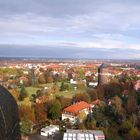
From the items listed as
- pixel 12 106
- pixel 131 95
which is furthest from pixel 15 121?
pixel 131 95

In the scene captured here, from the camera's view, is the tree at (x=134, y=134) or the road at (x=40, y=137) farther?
the road at (x=40, y=137)

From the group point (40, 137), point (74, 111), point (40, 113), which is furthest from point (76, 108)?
point (40, 137)

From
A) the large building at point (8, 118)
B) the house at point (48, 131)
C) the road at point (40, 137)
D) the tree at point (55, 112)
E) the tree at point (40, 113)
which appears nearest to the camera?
the large building at point (8, 118)

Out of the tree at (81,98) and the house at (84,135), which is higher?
the tree at (81,98)

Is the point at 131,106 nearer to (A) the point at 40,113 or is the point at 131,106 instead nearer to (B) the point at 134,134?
(B) the point at 134,134

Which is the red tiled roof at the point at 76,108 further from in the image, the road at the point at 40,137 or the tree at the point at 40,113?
the road at the point at 40,137

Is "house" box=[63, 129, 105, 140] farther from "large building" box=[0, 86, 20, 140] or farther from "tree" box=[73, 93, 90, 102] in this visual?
"large building" box=[0, 86, 20, 140]

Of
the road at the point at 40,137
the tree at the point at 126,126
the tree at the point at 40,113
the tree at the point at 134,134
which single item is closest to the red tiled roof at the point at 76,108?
the tree at the point at 40,113

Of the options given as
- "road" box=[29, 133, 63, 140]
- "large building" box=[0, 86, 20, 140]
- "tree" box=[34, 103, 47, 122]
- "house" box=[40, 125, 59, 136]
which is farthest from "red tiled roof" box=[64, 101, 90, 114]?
"large building" box=[0, 86, 20, 140]

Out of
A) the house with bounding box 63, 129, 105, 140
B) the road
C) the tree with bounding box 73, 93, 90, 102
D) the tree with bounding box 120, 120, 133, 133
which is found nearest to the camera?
the house with bounding box 63, 129, 105, 140
